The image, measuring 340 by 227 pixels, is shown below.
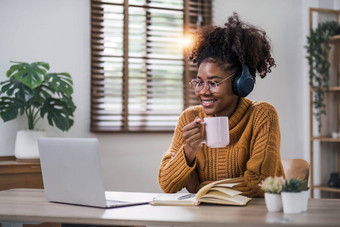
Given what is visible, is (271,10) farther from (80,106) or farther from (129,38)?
(80,106)

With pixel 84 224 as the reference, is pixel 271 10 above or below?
above

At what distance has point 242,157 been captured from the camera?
1.92m

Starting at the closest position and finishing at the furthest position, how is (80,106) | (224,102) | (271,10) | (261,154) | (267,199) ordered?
(267,199), (261,154), (224,102), (80,106), (271,10)

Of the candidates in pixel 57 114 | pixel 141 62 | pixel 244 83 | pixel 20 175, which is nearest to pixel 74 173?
pixel 244 83

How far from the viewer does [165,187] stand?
192 cm

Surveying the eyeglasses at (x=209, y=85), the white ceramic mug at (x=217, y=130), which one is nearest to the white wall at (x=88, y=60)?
the eyeglasses at (x=209, y=85)

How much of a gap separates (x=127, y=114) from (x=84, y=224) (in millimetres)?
2268

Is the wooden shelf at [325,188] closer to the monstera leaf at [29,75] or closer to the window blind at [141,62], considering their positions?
the window blind at [141,62]

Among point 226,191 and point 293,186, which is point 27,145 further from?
point 293,186

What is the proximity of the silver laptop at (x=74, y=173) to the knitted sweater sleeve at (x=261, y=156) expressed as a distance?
1.39 feet

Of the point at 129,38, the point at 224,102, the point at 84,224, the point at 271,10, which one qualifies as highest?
the point at 271,10

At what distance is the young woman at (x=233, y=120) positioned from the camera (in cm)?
184

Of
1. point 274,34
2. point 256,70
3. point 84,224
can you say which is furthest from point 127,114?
point 84,224

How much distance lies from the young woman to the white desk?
0.26 metres
